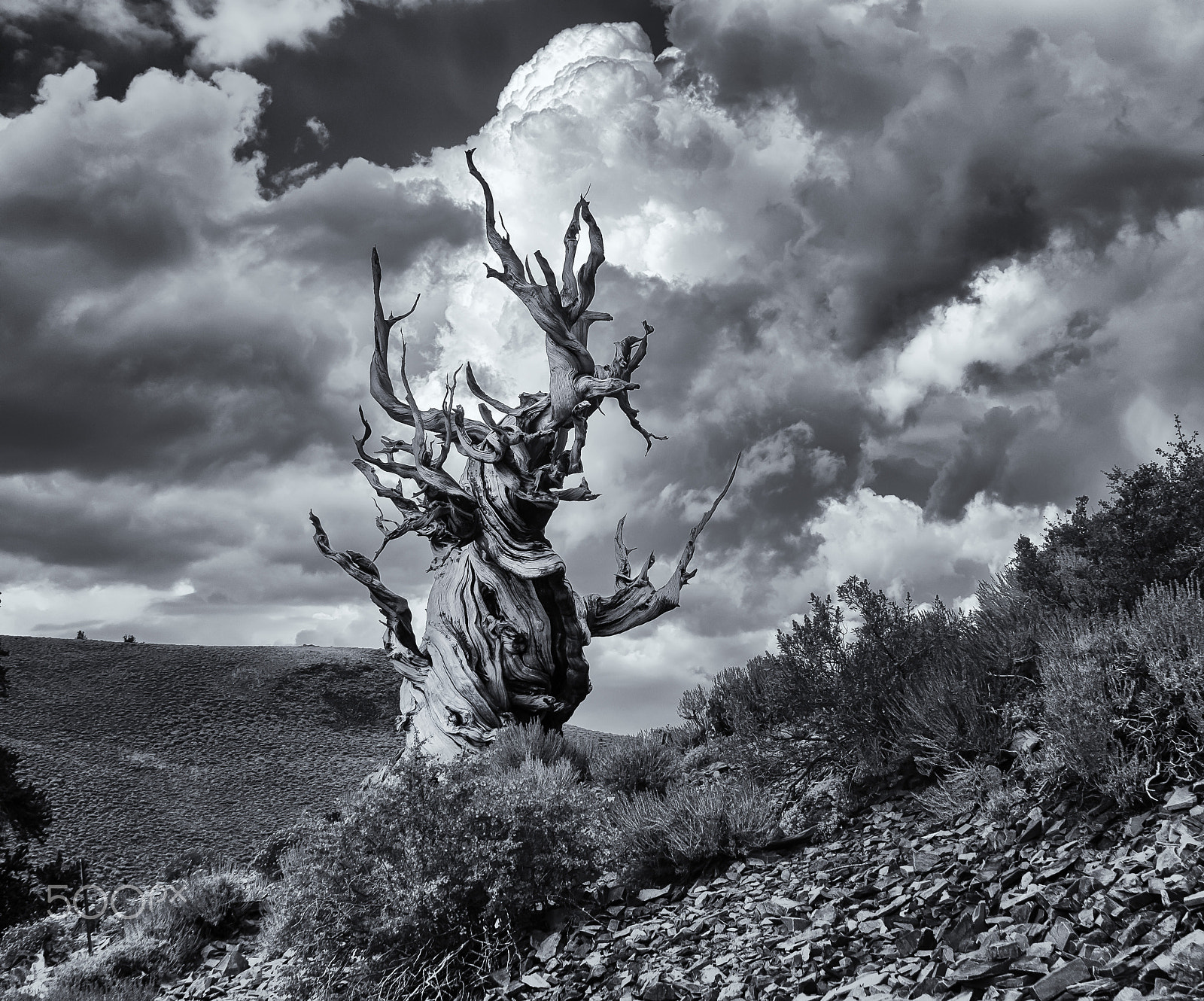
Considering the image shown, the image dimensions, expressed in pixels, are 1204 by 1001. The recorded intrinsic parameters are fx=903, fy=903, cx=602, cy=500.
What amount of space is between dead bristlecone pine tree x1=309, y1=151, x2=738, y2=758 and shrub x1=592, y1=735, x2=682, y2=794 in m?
2.53

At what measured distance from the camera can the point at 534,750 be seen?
11.5 metres

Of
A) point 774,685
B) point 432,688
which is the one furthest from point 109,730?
point 774,685

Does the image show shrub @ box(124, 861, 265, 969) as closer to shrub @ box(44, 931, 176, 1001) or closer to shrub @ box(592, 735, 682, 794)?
shrub @ box(44, 931, 176, 1001)

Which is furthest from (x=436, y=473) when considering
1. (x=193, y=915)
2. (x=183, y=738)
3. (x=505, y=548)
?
(x=183, y=738)

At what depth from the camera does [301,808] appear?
17781mm

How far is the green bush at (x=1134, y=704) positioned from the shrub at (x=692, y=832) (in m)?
2.25

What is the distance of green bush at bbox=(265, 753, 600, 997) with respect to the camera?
6.41m

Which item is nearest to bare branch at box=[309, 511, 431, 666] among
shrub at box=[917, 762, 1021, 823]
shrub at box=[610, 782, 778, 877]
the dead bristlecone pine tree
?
the dead bristlecone pine tree

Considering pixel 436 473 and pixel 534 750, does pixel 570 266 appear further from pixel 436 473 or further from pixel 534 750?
pixel 534 750

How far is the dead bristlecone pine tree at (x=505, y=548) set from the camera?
13.0 meters

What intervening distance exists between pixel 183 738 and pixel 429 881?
1675cm

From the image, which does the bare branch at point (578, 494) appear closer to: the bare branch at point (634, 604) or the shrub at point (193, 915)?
the bare branch at point (634, 604)

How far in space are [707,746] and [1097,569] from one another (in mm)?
4962

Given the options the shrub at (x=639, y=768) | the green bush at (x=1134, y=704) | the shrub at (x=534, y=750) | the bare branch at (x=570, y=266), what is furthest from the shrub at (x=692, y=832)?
the bare branch at (x=570, y=266)
